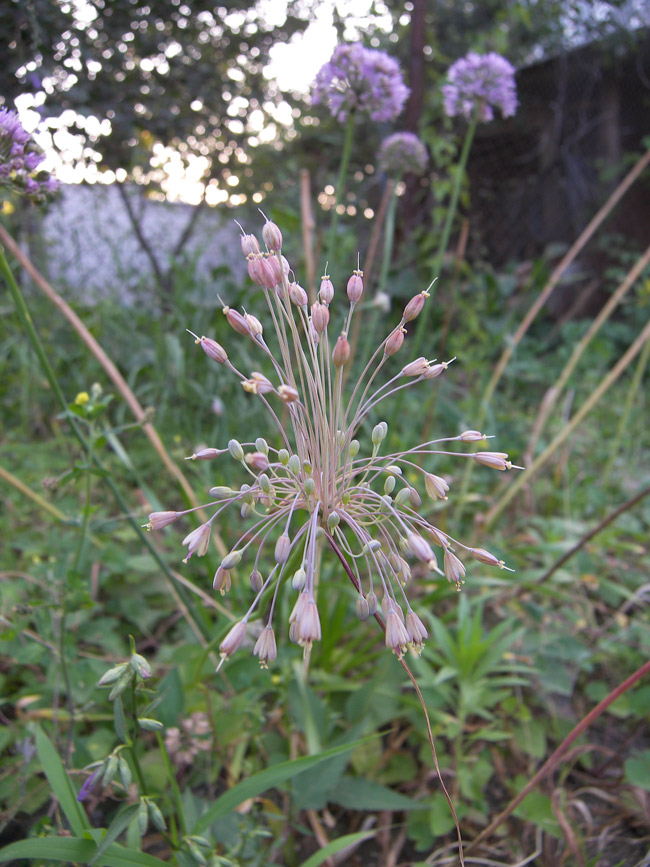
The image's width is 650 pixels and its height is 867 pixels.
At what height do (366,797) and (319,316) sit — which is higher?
(319,316)

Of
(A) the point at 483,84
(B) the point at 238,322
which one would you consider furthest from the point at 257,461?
(A) the point at 483,84

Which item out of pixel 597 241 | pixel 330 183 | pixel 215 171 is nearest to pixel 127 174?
pixel 215 171

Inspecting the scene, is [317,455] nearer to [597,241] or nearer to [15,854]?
[15,854]

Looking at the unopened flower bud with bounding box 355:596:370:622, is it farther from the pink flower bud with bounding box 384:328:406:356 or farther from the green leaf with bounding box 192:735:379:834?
the pink flower bud with bounding box 384:328:406:356

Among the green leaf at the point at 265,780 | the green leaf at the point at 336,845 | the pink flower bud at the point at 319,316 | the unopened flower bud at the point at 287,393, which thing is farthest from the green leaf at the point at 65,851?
the pink flower bud at the point at 319,316

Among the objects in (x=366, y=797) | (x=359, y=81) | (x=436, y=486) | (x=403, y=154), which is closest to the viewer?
(x=436, y=486)

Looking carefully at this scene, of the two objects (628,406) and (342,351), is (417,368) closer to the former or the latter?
(342,351)
